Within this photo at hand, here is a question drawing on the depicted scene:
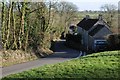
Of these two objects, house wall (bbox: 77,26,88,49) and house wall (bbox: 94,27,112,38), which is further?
house wall (bbox: 77,26,88,49)

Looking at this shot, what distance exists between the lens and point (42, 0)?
31750 millimetres

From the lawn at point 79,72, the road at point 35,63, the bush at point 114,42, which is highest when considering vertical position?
the lawn at point 79,72

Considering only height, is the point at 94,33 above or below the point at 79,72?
below

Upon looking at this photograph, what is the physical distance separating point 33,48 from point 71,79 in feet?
79.9

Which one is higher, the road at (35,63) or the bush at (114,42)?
the bush at (114,42)

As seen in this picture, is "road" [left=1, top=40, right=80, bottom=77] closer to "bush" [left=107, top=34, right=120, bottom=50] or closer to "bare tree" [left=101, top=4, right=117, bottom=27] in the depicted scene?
"bush" [left=107, top=34, right=120, bottom=50]

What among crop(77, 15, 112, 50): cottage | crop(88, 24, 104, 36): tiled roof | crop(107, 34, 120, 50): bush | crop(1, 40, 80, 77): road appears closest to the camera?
crop(1, 40, 80, 77): road

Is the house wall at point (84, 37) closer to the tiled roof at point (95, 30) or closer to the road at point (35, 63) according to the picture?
the tiled roof at point (95, 30)

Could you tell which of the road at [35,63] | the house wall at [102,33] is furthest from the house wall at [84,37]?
the road at [35,63]

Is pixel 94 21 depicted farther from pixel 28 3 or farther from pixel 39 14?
pixel 28 3

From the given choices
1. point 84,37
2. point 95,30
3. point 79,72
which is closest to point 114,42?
point 95,30

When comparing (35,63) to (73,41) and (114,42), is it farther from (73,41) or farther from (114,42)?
(73,41)

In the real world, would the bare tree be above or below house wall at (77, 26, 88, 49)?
above

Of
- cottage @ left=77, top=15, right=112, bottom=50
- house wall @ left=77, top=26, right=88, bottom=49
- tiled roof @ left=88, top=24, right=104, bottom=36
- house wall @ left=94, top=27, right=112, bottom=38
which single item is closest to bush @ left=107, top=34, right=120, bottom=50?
cottage @ left=77, top=15, right=112, bottom=50
